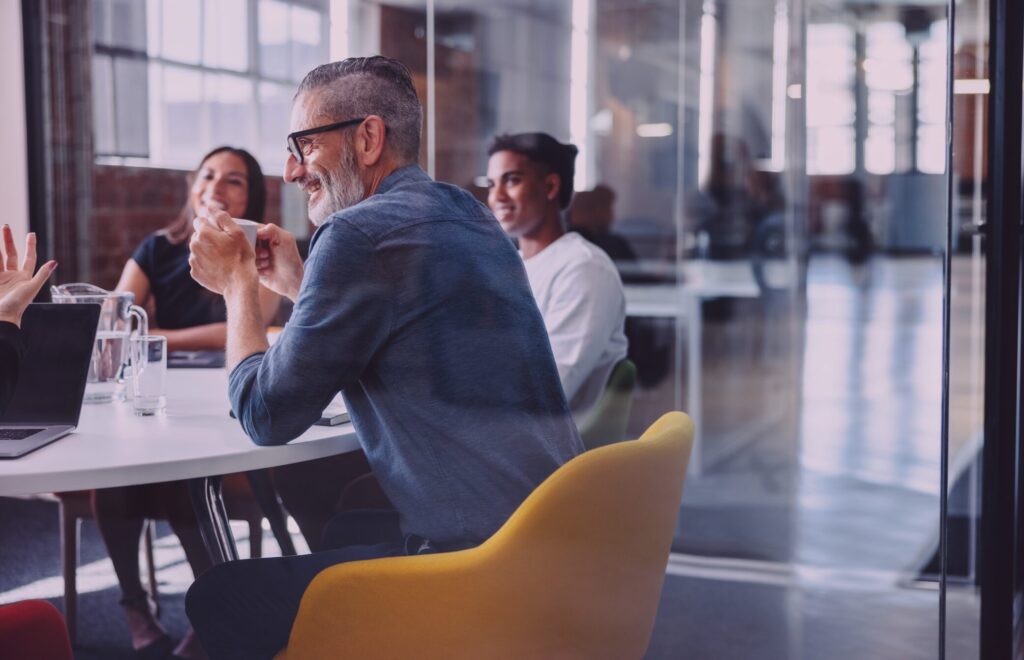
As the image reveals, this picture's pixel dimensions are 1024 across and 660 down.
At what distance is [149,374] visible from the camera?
2037 millimetres


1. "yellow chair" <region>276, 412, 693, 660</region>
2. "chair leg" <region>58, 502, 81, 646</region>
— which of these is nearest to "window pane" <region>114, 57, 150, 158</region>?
"chair leg" <region>58, 502, 81, 646</region>

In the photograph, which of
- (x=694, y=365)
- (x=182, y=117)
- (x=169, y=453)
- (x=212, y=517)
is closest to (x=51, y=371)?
(x=169, y=453)

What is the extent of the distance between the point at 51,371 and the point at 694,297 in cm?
338

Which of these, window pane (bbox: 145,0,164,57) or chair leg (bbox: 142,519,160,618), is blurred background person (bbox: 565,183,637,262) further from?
chair leg (bbox: 142,519,160,618)

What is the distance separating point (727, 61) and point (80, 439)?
3.66 meters

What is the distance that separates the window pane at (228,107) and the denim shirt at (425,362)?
1.27 metres

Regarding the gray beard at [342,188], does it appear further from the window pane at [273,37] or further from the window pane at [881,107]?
the window pane at [881,107]

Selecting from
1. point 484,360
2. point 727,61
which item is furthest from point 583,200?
point 484,360

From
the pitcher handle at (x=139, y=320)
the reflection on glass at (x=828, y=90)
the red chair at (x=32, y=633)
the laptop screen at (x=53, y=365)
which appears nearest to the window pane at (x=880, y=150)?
the reflection on glass at (x=828, y=90)

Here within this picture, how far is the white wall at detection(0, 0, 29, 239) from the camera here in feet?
13.0

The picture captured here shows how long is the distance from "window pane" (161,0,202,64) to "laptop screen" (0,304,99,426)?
4.62ft

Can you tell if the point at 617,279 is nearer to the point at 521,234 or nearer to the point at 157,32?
the point at 521,234

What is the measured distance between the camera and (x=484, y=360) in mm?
1621

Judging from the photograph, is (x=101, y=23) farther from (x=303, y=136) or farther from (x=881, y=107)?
(x=881, y=107)
